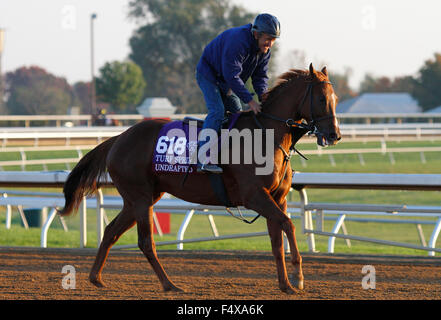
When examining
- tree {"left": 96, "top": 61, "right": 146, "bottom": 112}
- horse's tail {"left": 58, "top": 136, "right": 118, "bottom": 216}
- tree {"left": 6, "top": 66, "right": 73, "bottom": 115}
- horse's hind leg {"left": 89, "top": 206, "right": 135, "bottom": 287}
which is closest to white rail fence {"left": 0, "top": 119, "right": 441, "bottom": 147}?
horse's tail {"left": 58, "top": 136, "right": 118, "bottom": 216}

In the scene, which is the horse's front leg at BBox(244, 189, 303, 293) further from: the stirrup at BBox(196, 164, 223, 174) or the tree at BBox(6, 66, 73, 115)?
the tree at BBox(6, 66, 73, 115)

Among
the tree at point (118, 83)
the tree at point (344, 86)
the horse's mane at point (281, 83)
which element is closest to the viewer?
the horse's mane at point (281, 83)

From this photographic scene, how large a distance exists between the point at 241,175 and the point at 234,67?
2.51ft

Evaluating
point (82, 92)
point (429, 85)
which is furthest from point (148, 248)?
point (82, 92)

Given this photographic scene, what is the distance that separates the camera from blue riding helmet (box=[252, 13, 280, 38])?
5344 mm

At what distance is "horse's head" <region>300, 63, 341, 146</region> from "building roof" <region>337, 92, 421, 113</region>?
64762 millimetres

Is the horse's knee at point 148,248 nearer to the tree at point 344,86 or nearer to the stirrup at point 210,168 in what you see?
the stirrup at point 210,168

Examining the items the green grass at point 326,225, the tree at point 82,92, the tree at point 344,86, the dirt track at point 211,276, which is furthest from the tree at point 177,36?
the dirt track at point 211,276

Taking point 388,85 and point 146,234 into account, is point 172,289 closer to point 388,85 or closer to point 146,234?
point 146,234

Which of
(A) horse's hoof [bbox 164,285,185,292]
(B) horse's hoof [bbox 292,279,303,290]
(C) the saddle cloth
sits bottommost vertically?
(A) horse's hoof [bbox 164,285,185,292]

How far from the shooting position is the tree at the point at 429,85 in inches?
2322

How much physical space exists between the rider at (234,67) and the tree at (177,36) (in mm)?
44719

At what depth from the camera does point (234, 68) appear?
17.7 feet
